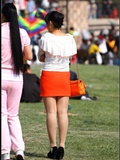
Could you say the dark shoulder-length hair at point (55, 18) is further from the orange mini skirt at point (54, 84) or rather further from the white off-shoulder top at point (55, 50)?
the orange mini skirt at point (54, 84)

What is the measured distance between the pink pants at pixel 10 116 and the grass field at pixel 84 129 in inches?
21.9

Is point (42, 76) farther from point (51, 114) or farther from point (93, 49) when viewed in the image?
point (93, 49)

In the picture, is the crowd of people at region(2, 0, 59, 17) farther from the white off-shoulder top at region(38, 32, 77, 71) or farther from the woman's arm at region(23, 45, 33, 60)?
the woman's arm at region(23, 45, 33, 60)

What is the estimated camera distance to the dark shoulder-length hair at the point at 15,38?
718 centimetres

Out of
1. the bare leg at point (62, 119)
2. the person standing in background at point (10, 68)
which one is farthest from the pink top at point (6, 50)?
the bare leg at point (62, 119)

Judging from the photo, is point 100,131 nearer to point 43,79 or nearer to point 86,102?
point 43,79

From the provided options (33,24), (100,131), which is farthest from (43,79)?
(33,24)

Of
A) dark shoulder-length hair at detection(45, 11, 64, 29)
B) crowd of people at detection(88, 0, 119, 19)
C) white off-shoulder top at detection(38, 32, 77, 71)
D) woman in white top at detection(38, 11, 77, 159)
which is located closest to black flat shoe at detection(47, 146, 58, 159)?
woman in white top at detection(38, 11, 77, 159)

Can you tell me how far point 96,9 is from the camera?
38188 millimetres

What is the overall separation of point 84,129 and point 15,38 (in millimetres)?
3658

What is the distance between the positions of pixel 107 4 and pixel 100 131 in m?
26.6

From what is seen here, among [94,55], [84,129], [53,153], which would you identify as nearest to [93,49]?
[94,55]

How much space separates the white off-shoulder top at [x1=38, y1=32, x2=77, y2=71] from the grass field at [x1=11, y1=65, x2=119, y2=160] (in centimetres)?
109

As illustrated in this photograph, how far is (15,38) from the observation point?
7.18 meters
